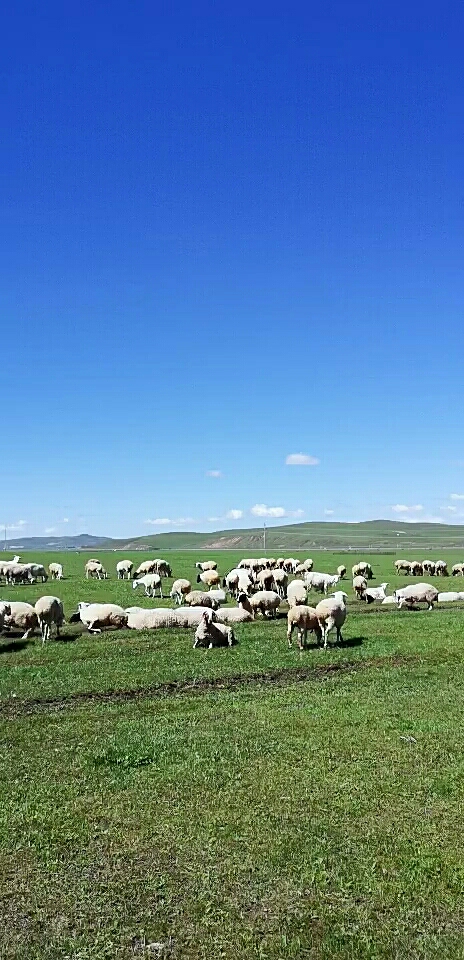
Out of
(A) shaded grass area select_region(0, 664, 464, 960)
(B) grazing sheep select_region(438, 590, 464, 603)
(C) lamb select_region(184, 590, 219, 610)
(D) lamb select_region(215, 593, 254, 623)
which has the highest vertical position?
(C) lamb select_region(184, 590, 219, 610)

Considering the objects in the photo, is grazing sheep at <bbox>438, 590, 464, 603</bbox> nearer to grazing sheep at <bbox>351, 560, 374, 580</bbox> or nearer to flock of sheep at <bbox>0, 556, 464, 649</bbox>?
flock of sheep at <bbox>0, 556, 464, 649</bbox>

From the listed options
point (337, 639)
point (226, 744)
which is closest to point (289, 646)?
point (337, 639)

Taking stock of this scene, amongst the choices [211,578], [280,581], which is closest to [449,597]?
[280,581]

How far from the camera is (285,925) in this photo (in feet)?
24.4

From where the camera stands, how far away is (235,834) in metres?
9.50

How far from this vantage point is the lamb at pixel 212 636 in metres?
23.9

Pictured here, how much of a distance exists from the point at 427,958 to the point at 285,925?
146 cm

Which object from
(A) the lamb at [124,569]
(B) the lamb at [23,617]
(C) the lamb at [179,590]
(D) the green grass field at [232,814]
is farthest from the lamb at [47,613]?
(A) the lamb at [124,569]

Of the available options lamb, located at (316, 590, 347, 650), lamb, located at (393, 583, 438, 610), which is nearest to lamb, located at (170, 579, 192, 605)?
lamb, located at (393, 583, 438, 610)

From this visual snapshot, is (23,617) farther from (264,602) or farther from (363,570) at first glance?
(363,570)

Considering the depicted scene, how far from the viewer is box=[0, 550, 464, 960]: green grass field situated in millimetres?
7434

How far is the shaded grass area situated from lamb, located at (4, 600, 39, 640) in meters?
11.7

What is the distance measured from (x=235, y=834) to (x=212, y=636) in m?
14.6

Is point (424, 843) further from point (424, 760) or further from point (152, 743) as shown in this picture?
point (152, 743)
